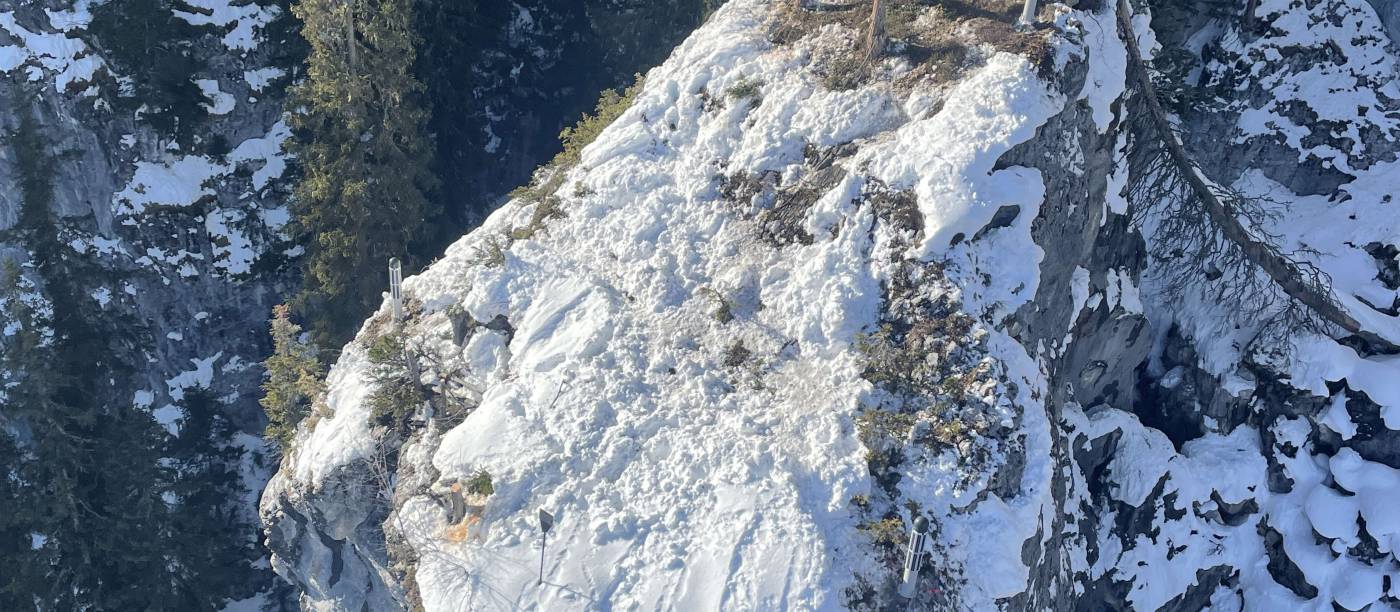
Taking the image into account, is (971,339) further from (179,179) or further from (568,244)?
(179,179)

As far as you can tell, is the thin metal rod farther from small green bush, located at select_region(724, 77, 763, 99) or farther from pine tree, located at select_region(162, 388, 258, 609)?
pine tree, located at select_region(162, 388, 258, 609)

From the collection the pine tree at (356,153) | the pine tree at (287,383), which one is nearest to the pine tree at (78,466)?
the pine tree at (356,153)

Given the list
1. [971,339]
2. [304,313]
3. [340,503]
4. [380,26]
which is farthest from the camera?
[304,313]

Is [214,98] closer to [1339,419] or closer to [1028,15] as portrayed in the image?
[1028,15]

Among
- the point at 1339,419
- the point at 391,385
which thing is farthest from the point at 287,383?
the point at 1339,419

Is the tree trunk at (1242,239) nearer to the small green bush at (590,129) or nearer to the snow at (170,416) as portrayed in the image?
the small green bush at (590,129)

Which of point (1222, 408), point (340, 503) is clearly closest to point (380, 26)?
point (340, 503)

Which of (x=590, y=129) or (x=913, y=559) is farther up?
(x=590, y=129)
